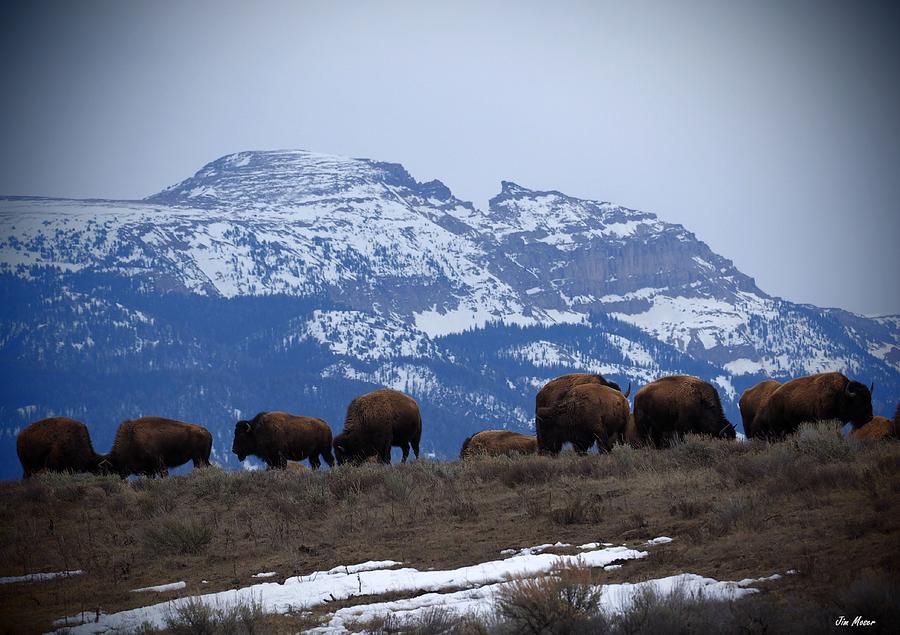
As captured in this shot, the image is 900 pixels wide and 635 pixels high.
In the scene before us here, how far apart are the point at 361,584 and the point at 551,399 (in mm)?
→ 10742

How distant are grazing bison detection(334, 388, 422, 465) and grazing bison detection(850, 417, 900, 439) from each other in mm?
10893

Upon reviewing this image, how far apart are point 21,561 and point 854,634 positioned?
12322 millimetres

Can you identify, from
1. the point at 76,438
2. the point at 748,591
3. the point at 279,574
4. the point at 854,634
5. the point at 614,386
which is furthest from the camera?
the point at 76,438

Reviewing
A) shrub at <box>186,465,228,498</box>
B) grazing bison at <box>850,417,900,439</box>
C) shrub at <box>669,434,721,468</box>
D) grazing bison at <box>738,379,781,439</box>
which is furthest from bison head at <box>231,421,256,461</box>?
grazing bison at <box>850,417,900,439</box>

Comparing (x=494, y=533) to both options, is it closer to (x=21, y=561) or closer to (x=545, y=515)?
(x=545, y=515)

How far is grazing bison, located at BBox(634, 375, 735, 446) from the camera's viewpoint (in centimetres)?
1972

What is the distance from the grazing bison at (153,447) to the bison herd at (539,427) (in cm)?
3

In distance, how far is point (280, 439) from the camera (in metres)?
27.4

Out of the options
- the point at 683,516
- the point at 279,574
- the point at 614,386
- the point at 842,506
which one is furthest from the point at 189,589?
the point at 614,386

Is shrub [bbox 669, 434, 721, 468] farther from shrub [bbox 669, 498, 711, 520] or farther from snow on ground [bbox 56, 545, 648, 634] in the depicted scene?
snow on ground [bbox 56, 545, 648, 634]

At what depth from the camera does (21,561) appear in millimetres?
13875

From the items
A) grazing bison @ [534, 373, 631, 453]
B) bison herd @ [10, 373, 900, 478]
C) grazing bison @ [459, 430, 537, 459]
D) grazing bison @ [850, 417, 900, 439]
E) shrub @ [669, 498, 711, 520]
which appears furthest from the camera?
grazing bison @ [459, 430, 537, 459]

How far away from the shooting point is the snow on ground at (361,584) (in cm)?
969

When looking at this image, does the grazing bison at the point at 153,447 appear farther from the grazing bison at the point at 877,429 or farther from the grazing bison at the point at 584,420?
the grazing bison at the point at 877,429
